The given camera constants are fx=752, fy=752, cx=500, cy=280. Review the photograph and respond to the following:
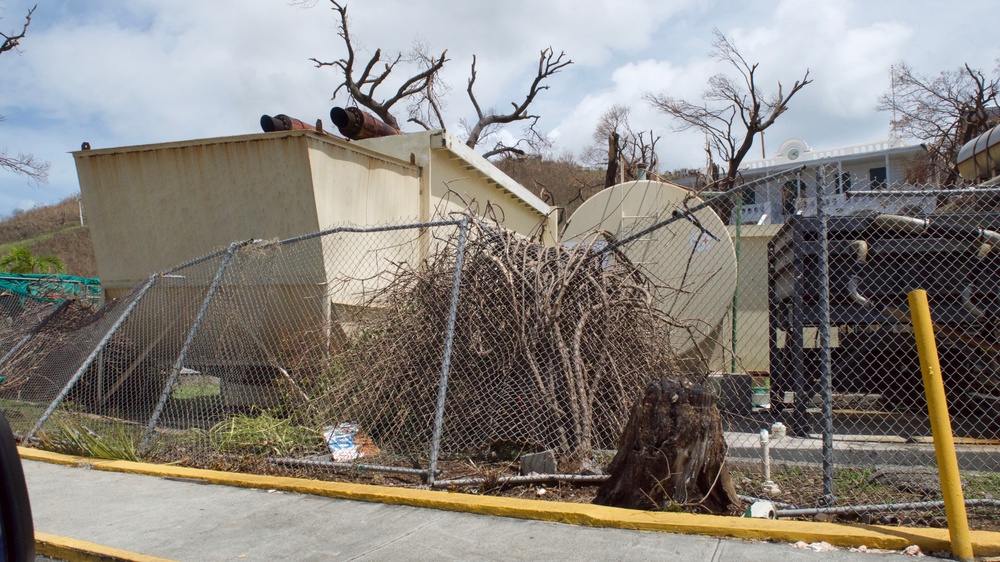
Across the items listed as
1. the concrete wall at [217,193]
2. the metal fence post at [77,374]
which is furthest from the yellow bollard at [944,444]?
the metal fence post at [77,374]

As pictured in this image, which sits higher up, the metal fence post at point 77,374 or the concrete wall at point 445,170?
the concrete wall at point 445,170

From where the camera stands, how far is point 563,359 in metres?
6.07

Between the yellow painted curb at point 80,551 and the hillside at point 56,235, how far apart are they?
30.8m

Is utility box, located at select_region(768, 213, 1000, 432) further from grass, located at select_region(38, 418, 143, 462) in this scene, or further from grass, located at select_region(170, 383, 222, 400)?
grass, located at select_region(170, 383, 222, 400)

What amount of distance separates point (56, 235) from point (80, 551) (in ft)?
145

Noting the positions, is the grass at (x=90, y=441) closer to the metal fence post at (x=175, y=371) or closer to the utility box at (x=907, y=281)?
the metal fence post at (x=175, y=371)

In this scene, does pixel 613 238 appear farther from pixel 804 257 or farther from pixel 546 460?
pixel 546 460

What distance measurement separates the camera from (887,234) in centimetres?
634

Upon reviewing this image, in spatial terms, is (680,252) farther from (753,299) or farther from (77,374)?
(77,374)

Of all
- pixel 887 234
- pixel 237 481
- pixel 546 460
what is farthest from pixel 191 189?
Result: pixel 887 234

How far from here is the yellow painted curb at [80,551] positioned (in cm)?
426

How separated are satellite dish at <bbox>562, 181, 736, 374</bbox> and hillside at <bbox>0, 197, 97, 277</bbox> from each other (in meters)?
29.4

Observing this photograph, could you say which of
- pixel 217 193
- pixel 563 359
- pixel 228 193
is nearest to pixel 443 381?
pixel 563 359

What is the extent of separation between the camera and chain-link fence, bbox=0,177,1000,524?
5660mm
